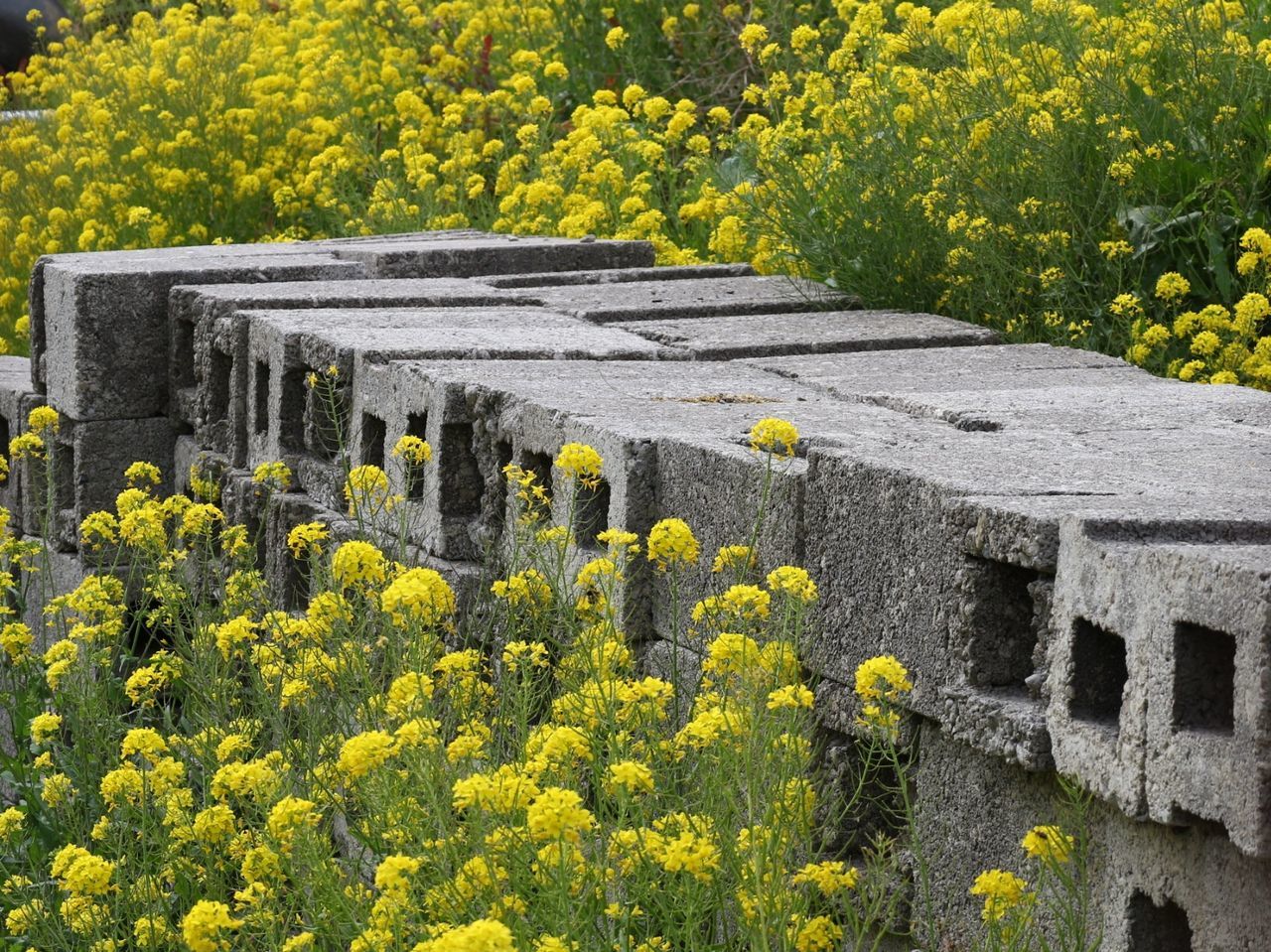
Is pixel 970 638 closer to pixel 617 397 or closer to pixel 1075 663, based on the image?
pixel 1075 663

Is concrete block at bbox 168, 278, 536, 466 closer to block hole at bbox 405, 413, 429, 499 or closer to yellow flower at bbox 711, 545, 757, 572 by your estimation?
block hole at bbox 405, 413, 429, 499

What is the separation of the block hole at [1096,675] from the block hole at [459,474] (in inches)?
69.8

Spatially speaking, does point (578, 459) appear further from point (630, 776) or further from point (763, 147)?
point (763, 147)

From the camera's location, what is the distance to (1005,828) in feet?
7.92

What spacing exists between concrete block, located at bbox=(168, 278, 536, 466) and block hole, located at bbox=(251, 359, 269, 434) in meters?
0.10

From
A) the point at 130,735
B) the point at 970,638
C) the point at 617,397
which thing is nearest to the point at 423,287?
the point at 617,397

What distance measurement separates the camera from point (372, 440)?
4.24 m

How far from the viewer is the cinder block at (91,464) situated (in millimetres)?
5379

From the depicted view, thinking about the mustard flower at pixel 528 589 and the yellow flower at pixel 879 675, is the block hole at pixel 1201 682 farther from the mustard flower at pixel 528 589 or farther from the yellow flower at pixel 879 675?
the mustard flower at pixel 528 589

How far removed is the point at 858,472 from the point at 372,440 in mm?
1818

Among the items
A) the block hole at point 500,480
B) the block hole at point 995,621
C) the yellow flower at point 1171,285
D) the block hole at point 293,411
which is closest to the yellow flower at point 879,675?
the block hole at point 995,621

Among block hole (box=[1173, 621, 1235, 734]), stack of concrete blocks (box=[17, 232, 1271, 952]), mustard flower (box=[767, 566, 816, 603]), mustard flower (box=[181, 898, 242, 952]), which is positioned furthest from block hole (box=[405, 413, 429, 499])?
block hole (box=[1173, 621, 1235, 734])

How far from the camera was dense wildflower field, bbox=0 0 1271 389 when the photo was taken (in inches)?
192

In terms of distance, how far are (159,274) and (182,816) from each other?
8.90 ft
